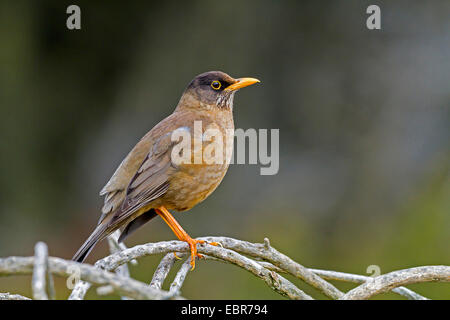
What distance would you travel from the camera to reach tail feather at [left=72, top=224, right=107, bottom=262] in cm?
292

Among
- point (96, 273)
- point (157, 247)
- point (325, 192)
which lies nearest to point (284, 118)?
point (325, 192)

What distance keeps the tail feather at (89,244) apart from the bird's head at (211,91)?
1.06 m

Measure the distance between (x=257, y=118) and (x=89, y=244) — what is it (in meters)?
3.84

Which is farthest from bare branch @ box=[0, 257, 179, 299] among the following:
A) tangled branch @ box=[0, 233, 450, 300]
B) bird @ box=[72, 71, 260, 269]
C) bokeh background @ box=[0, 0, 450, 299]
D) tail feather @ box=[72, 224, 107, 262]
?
bokeh background @ box=[0, 0, 450, 299]

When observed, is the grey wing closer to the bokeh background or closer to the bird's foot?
the bird's foot

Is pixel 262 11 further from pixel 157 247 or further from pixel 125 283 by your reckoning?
pixel 125 283

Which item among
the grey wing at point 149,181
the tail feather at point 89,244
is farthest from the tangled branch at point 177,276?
the grey wing at point 149,181

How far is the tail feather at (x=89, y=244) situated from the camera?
2.92 meters

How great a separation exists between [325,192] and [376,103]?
1.10 m

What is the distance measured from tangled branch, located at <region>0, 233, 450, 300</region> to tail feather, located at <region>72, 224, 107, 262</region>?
19cm

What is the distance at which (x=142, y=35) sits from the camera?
705 cm

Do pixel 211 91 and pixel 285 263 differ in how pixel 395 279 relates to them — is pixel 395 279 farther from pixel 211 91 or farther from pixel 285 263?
pixel 211 91

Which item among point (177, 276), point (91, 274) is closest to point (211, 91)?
point (177, 276)

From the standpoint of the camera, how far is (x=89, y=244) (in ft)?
9.71
